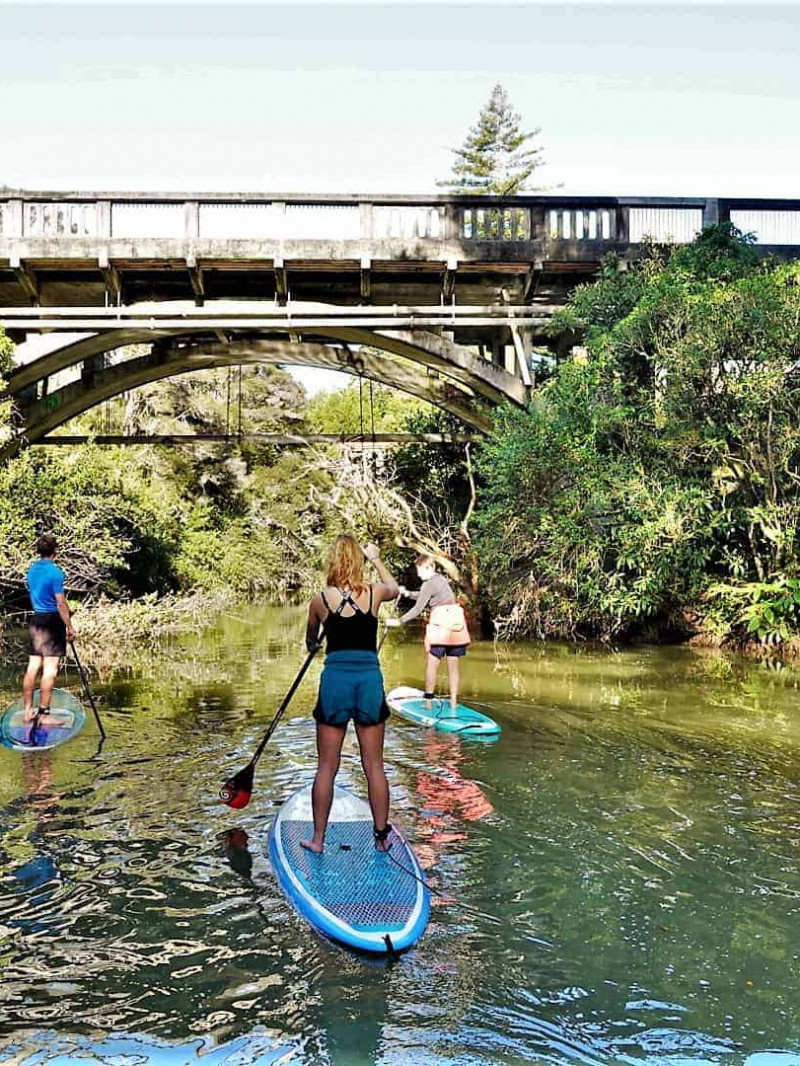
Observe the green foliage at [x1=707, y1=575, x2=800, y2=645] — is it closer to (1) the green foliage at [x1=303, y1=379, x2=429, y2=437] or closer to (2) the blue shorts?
(2) the blue shorts

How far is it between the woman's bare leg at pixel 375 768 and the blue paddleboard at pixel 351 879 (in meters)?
0.19

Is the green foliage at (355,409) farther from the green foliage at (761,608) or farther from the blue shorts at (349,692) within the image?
the blue shorts at (349,692)

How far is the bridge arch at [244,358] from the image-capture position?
22.0 metres

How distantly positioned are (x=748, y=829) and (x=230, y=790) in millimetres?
3393

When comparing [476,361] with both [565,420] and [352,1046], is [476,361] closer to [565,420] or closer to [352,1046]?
[565,420]

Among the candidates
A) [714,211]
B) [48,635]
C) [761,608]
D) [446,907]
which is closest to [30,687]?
[48,635]

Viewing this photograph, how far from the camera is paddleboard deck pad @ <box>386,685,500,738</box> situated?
10453 millimetres

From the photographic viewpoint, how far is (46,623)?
10.3 m

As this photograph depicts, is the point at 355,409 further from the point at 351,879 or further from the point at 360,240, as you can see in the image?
the point at 351,879

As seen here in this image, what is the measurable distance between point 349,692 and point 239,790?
1.68 metres

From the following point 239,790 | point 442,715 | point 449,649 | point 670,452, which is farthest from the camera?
point 670,452

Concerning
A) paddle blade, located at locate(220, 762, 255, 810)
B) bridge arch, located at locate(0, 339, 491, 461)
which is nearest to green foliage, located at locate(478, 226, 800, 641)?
bridge arch, located at locate(0, 339, 491, 461)

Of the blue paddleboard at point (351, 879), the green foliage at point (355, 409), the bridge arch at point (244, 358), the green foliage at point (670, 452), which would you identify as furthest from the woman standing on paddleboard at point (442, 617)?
the green foliage at point (355, 409)

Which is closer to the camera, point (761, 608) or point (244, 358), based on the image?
point (761, 608)
